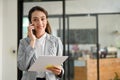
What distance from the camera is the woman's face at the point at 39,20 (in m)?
1.55

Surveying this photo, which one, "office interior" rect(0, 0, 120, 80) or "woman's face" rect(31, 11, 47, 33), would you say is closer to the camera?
"woman's face" rect(31, 11, 47, 33)

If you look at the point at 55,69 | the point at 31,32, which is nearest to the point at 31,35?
the point at 31,32

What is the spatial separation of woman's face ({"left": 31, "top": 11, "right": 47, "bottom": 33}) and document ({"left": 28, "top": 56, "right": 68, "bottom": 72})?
9.2 inches

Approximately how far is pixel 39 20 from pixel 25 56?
27 cm

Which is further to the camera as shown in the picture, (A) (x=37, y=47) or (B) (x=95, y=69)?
(B) (x=95, y=69)

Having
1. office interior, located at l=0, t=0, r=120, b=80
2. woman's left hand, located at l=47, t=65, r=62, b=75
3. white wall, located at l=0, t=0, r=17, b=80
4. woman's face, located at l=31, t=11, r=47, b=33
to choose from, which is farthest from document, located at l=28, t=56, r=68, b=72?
white wall, located at l=0, t=0, r=17, b=80

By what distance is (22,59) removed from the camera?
1498mm

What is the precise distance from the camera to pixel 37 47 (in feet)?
5.06

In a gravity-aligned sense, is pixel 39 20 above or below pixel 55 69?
above

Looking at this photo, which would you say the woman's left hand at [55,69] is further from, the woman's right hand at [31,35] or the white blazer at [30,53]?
the woman's right hand at [31,35]

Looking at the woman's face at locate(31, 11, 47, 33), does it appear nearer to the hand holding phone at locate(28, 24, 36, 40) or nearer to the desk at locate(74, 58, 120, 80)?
the hand holding phone at locate(28, 24, 36, 40)

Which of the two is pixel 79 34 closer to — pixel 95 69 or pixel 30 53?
pixel 95 69

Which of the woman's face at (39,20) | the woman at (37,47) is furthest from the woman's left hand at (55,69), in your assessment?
the woman's face at (39,20)

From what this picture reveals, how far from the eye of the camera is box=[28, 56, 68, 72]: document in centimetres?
143
